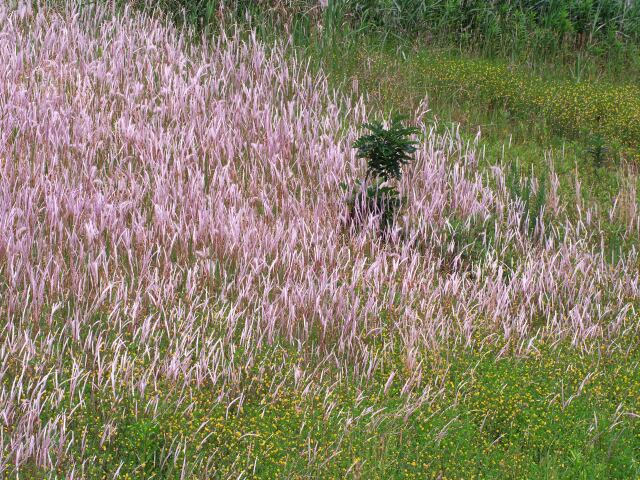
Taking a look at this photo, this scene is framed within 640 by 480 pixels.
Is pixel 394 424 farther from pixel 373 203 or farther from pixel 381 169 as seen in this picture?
pixel 381 169

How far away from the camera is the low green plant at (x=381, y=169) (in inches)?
209

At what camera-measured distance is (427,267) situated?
16.2 feet

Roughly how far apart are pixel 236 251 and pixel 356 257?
0.66 m

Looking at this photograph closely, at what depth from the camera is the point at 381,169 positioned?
5.43 m

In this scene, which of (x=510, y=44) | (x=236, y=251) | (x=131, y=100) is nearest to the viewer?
(x=236, y=251)

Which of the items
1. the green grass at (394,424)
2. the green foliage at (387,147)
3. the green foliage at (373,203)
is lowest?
the green grass at (394,424)

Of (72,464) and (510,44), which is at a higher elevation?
(510,44)

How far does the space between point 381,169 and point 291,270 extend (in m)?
1.16

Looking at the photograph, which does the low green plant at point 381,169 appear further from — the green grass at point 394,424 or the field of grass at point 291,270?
the green grass at point 394,424

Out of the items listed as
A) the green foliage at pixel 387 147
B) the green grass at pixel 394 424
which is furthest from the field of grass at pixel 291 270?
the green foliage at pixel 387 147

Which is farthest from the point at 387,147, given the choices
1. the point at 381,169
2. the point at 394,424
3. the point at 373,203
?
the point at 394,424

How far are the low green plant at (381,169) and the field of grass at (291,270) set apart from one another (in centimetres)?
11

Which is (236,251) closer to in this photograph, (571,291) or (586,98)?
(571,291)

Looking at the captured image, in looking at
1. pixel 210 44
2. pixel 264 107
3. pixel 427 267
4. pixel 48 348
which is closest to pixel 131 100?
pixel 264 107
